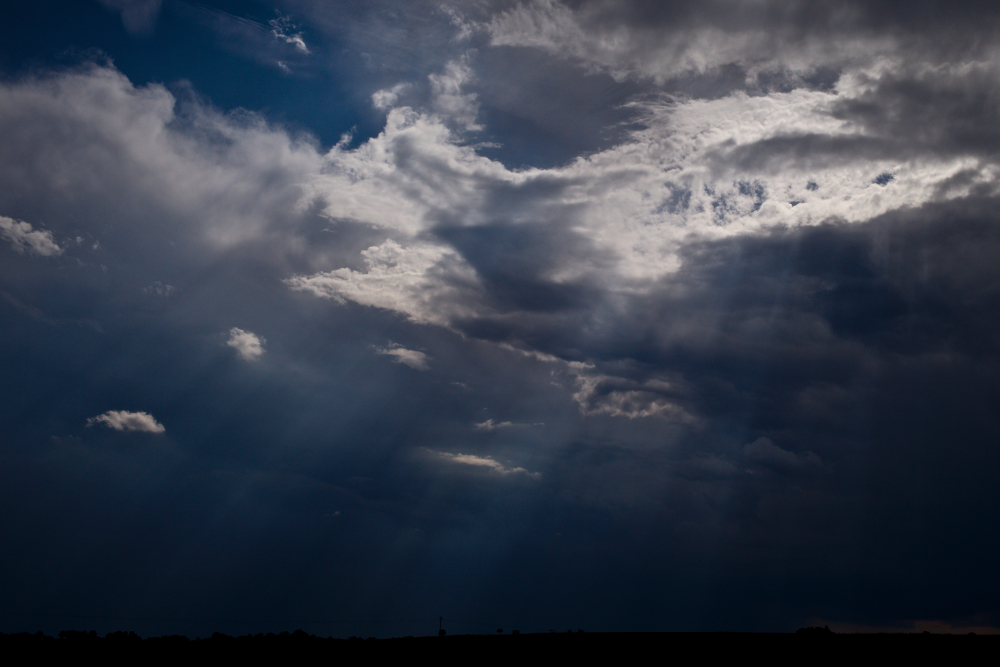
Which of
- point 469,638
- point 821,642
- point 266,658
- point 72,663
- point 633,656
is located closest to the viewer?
point 72,663

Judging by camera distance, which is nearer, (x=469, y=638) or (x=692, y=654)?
(x=692, y=654)

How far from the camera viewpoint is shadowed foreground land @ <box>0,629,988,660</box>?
59.7m

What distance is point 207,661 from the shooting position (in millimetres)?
56656

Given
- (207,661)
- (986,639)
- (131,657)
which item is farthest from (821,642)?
(131,657)

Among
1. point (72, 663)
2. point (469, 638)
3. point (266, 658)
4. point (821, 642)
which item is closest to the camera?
point (72, 663)

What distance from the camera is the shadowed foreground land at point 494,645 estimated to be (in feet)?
196

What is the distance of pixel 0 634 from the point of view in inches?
2432

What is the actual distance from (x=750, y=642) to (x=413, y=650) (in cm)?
3727

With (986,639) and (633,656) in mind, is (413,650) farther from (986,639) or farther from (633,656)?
(986,639)

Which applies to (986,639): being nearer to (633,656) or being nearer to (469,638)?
(633,656)

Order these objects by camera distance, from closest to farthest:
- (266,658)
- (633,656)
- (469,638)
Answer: (266,658), (633,656), (469,638)

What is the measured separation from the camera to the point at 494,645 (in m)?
69.6

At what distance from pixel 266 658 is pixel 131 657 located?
11.4m

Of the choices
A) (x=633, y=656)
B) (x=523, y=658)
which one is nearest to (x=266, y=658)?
(x=523, y=658)
